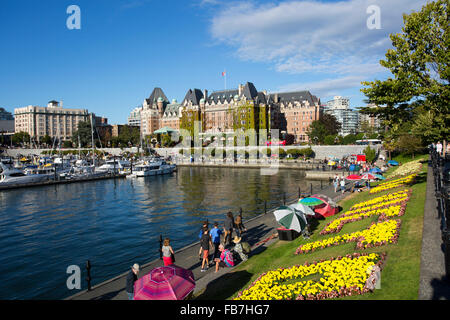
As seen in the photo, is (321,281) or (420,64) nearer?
(321,281)

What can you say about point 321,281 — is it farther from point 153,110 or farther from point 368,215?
point 153,110

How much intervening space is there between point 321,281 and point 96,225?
82.0ft

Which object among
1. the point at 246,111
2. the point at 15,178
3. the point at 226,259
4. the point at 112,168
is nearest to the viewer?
the point at 226,259

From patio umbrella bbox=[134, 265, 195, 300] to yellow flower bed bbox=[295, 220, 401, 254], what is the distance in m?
6.84

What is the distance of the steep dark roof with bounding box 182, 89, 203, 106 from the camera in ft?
490

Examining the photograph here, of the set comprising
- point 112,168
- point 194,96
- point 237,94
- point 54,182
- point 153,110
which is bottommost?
point 54,182

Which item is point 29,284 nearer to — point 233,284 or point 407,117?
point 233,284

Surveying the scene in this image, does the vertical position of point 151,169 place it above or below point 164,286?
above

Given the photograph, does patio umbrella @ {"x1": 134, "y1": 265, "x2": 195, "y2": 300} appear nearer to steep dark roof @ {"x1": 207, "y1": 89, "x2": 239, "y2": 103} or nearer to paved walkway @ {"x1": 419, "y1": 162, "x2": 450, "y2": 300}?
paved walkway @ {"x1": 419, "y1": 162, "x2": 450, "y2": 300}

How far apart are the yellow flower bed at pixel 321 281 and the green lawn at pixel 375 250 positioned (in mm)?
516

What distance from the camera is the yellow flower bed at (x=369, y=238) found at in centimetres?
1267

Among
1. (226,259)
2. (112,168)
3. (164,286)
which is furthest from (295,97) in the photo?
(164,286)

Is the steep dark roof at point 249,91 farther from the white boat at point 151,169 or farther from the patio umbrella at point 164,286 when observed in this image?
the patio umbrella at point 164,286

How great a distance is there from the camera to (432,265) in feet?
31.5
